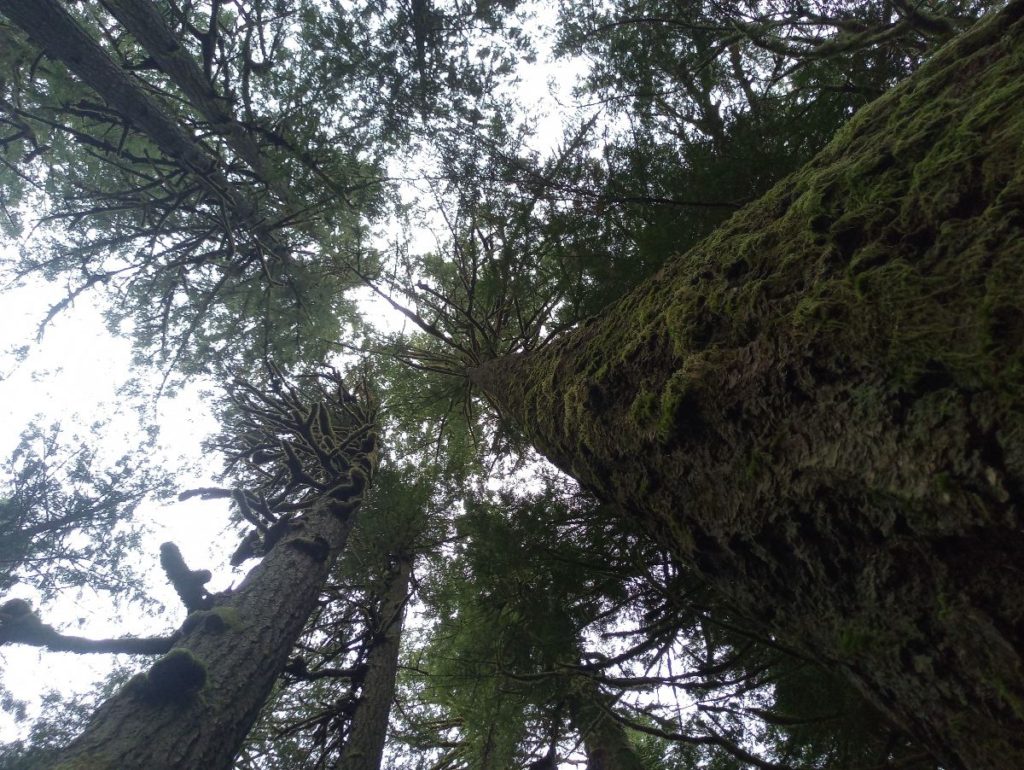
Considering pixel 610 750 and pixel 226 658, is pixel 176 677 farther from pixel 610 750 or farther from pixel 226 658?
pixel 610 750

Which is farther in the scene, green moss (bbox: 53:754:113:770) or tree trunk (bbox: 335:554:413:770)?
tree trunk (bbox: 335:554:413:770)

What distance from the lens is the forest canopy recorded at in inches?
34.3

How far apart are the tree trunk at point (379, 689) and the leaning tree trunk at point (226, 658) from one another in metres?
1.45

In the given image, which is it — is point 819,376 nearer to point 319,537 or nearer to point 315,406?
point 319,537

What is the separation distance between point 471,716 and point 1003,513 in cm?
513

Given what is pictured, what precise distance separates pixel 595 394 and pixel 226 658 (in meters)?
2.65

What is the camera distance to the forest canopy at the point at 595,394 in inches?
34.3

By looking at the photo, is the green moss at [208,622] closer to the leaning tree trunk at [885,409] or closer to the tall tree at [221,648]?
the tall tree at [221,648]

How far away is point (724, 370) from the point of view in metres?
1.32

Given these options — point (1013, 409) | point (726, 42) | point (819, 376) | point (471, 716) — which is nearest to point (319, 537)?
point (471, 716)

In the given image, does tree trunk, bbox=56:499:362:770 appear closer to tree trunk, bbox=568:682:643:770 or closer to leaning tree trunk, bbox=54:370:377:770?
leaning tree trunk, bbox=54:370:377:770

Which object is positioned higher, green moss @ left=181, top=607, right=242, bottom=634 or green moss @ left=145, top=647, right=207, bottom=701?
green moss @ left=181, top=607, right=242, bottom=634

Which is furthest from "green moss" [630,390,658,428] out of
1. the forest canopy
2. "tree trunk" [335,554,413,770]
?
"tree trunk" [335,554,413,770]

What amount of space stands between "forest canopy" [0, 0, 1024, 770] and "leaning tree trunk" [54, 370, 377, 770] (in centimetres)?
2
